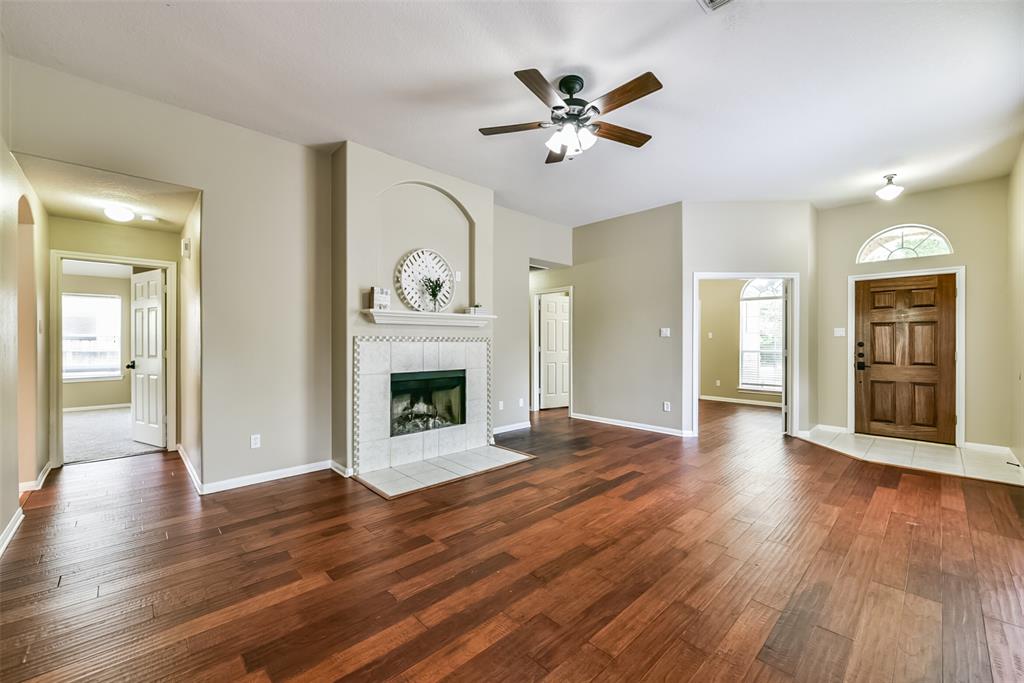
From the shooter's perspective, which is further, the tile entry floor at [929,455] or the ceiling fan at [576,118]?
the tile entry floor at [929,455]

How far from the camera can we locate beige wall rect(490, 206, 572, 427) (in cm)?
562

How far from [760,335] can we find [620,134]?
695cm

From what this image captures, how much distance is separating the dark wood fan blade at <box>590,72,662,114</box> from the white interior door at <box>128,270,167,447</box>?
519 centimetres

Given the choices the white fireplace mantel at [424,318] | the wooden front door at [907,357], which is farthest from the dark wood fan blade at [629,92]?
the wooden front door at [907,357]

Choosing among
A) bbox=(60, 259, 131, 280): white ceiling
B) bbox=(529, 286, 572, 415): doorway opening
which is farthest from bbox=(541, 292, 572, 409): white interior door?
bbox=(60, 259, 131, 280): white ceiling

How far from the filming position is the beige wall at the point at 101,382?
7.51m

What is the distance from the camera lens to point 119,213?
3.99 metres

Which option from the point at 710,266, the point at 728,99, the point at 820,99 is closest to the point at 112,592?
the point at 728,99

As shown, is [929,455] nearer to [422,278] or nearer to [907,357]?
[907,357]

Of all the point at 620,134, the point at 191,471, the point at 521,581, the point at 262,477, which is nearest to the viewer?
the point at 521,581

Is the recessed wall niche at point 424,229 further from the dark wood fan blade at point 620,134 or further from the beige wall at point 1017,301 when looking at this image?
the beige wall at point 1017,301

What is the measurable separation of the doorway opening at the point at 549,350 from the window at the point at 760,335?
383 cm

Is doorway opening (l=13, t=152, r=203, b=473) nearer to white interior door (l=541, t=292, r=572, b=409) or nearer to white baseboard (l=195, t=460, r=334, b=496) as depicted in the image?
white baseboard (l=195, t=460, r=334, b=496)

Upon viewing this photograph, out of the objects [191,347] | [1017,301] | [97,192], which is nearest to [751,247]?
[1017,301]
